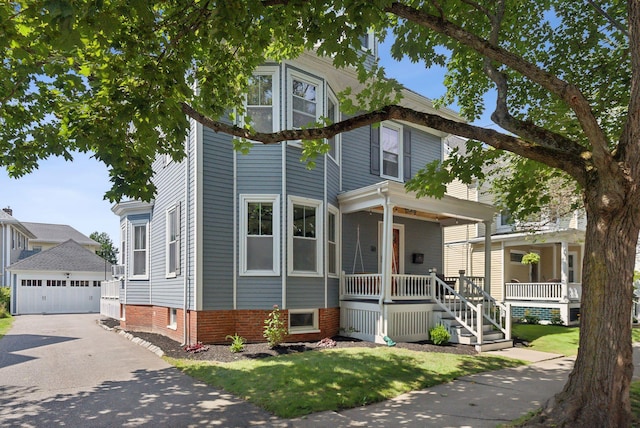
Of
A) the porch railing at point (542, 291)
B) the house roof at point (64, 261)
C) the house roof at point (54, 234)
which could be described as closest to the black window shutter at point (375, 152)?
the porch railing at point (542, 291)

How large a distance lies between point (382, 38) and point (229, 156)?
16.1ft

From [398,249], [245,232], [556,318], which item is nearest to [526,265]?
[556,318]

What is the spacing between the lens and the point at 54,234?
44.7m

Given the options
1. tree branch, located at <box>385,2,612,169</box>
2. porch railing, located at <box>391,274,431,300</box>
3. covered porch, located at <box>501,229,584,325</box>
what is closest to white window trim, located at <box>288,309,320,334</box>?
porch railing, located at <box>391,274,431,300</box>

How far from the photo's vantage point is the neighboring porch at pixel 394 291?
449 inches

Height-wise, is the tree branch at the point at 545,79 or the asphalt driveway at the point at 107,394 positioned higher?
the tree branch at the point at 545,79

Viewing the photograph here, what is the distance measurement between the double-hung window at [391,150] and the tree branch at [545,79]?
9.50 m

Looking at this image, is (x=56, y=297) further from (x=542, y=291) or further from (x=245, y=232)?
(x=542, y=291)

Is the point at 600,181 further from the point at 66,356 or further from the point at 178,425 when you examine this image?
the point at 66,356

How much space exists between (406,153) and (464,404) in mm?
10745

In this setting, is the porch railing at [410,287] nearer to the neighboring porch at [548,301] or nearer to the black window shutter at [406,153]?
the black window shutter at [406,153]

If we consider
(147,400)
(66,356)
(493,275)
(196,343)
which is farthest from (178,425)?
(493,275)

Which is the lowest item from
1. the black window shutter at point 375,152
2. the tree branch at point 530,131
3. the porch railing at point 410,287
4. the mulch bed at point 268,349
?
the mulch bed at point 268,349

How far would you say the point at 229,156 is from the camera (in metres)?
11.4
